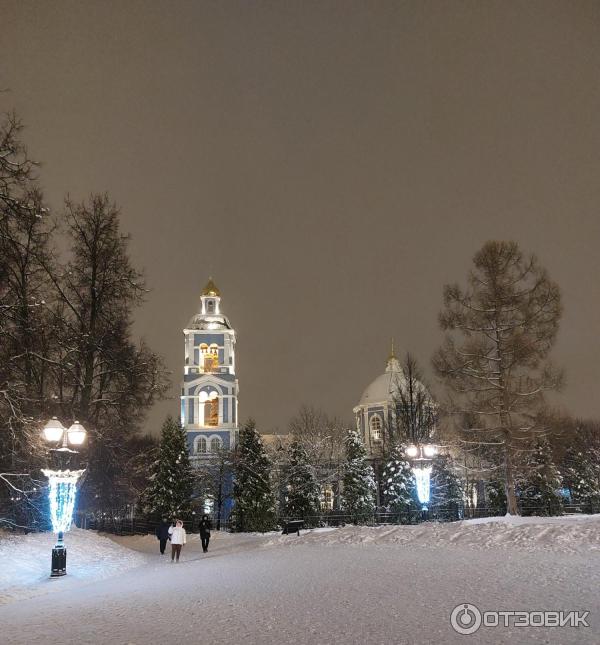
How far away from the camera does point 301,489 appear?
44.0 metres

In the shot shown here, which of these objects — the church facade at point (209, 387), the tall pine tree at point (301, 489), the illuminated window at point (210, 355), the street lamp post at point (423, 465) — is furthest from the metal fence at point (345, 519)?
the illuminated window at point (210, 355)

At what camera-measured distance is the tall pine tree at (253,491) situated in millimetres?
41156

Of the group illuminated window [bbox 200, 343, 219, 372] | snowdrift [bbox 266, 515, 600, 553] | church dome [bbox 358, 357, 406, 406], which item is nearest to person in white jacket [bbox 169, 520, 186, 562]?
snowdrift [bbox 266, 515, 600, 553]

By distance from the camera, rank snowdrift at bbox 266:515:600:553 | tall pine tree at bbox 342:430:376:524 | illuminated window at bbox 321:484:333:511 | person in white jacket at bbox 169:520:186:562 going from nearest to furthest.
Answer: snowdrift at bbox 266:515:600:553, person in white jacket at bbox 169:520:186:562, tall pine tree at bbox 342:430:376:524, illuminated window at bbox 321:484:333:511

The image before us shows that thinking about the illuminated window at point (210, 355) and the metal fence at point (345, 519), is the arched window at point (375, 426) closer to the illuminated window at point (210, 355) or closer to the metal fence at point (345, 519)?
the illuminated window at point (210, 355)

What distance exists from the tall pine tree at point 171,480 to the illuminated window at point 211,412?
21.2 m

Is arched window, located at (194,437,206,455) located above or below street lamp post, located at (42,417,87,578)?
above

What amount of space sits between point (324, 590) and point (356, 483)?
1355 inches

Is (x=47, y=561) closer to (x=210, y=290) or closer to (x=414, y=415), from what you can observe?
(x=414, y=415)

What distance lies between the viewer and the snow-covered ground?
24.7ft

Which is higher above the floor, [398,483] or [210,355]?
[210,355]

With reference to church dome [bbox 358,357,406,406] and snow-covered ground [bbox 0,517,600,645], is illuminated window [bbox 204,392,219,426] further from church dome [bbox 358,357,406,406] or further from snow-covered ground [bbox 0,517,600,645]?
snow-covered ground [bbox 0,517,600,645]

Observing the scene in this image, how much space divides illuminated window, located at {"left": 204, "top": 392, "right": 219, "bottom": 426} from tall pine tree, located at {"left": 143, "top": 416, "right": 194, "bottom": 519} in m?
21.2

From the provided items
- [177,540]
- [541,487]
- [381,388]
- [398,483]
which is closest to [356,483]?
[398,483]
